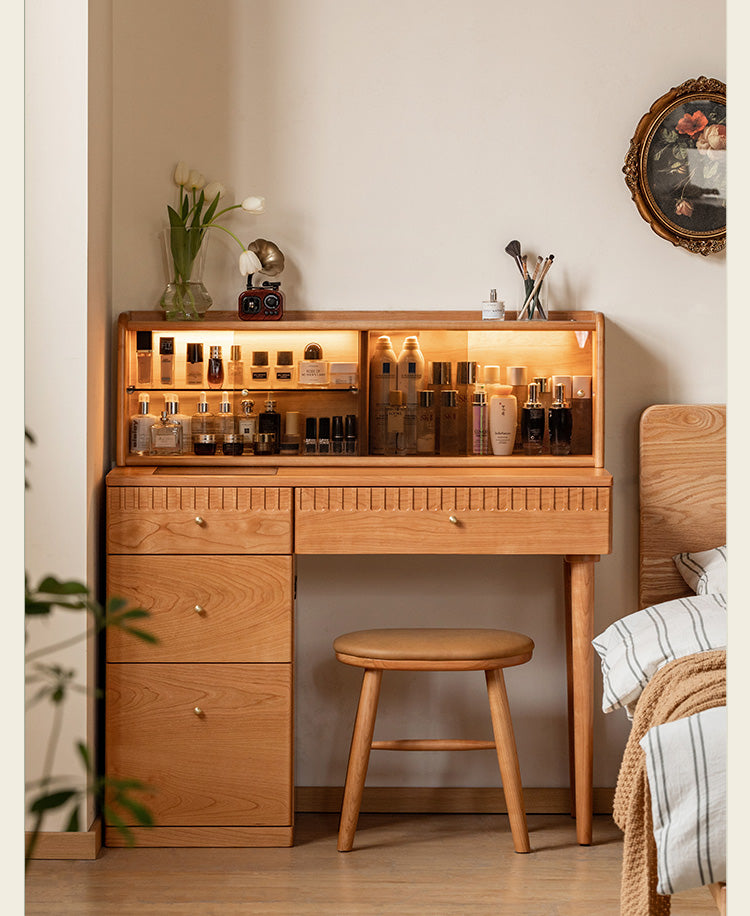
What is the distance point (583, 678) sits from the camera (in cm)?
231

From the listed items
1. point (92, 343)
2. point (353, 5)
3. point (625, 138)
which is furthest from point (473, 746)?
point (353, 5)

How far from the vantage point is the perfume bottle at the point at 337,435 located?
98.2 inches

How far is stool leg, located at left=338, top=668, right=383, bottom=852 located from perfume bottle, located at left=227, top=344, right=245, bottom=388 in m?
0.78

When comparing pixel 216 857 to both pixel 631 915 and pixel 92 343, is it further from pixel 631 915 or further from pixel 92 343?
pixel 92 343

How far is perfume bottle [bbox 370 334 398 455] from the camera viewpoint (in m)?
2.48

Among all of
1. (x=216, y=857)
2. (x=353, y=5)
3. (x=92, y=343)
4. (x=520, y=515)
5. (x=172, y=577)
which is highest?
(x=353, y=5)

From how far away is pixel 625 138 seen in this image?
2518 mm

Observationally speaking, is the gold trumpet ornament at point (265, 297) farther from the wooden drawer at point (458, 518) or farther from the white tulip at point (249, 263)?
the wooden drawer at point (458, 518)

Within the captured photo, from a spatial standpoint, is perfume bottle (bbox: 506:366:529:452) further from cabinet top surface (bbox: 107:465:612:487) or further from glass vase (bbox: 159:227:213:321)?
glass vase (bbox: 159:227:213:321)

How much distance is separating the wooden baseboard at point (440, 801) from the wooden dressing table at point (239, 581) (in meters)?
0.27

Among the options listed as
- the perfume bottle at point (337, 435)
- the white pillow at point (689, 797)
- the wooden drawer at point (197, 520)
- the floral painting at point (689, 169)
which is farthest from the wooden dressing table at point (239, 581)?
the white pillow at point (689, 797)

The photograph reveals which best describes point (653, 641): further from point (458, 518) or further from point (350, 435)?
point (350, 435)

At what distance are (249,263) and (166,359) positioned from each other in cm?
32
